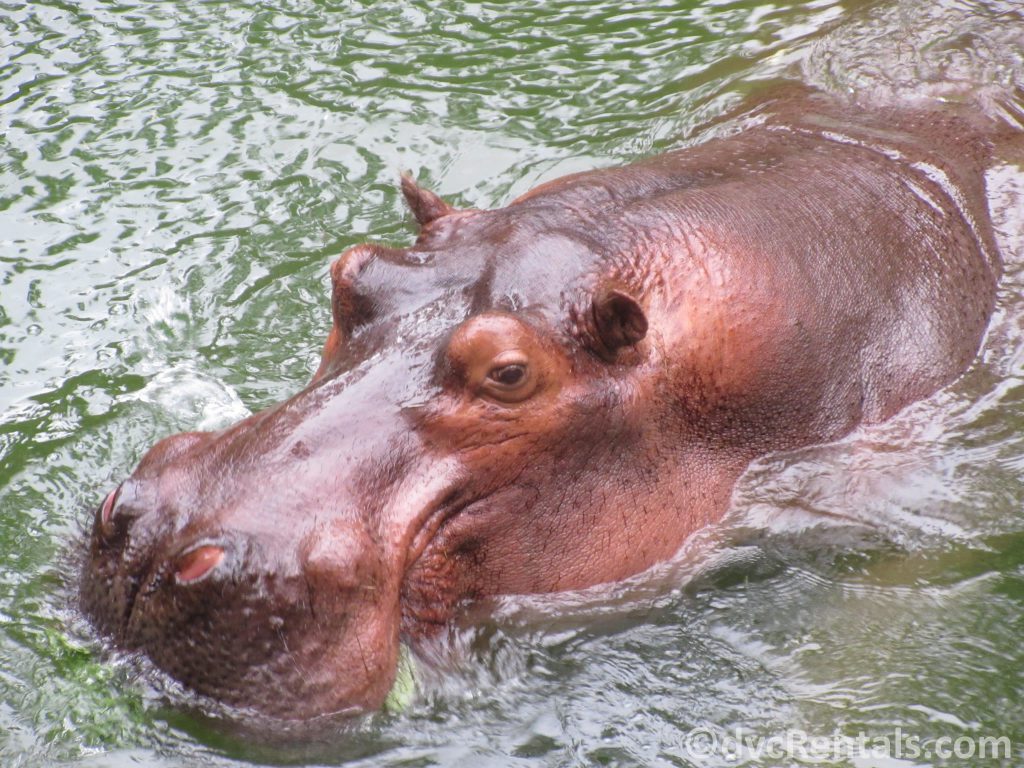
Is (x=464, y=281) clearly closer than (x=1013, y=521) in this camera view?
Yes

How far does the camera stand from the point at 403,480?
363 centimetres

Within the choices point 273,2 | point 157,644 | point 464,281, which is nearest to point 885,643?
point 464,281

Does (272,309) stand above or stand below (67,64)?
below

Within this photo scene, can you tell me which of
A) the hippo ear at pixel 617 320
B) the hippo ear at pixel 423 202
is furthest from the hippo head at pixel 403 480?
the hippo ear at pixel 423 202

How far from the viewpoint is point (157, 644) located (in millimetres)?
3451

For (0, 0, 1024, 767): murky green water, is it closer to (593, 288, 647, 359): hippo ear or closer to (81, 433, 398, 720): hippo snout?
(81, 433, 398, 720): hippo snout

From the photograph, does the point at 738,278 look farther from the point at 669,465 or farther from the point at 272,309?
the point at 272,309

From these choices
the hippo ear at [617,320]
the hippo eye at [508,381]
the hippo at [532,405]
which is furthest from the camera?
the hippo ear at [617,320]

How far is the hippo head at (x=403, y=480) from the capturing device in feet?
11.1

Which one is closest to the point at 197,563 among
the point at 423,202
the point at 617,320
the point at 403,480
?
the point at 403,480

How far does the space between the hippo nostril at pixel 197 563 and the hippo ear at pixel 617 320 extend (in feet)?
4.30

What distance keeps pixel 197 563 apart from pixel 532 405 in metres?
1.08

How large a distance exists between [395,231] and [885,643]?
3.18 meters

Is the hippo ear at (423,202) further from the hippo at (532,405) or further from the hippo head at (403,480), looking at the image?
the hippo head at (403,480)
